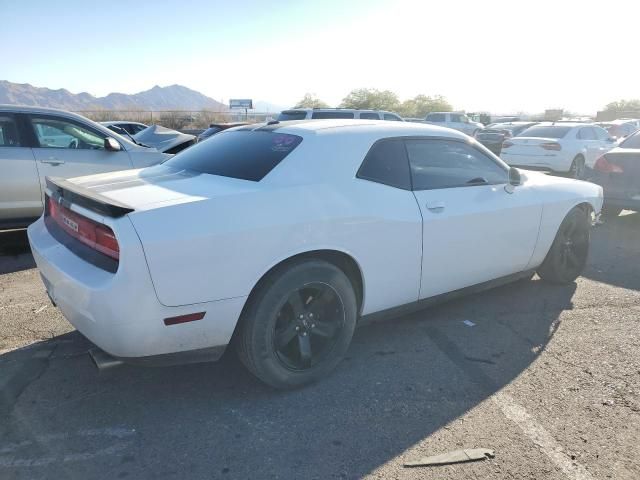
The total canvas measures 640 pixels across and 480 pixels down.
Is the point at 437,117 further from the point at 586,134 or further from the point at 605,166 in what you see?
the point at 605,166

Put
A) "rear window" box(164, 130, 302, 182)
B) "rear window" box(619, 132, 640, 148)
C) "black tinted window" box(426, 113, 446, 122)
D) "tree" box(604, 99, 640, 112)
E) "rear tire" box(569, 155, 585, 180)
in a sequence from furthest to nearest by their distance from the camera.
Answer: "tree" box(604, 99, 640, 112)
"black tinted window" box(426, 113, 446, 122)
"rear tire" box(569, 155, 585, 180)
"rear window" box(619, 132, 640, 148)
"rear window" box(164, 130, 302, 182)

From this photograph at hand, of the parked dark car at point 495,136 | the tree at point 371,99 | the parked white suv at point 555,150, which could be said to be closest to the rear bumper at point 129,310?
the parked white suv at point 555,150

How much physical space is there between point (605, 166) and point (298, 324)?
6476 millimetres

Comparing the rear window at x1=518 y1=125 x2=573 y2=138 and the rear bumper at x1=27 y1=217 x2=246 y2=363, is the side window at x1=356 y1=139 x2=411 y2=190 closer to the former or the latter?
the rear bumper at x1=27 y1=217 x2=246 y2=363

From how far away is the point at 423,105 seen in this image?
1971 inches

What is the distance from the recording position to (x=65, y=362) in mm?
3346

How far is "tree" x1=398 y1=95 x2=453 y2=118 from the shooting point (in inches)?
1896

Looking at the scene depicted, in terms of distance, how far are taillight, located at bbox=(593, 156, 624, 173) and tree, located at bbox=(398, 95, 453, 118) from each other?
41.5 metres

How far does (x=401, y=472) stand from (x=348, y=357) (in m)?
1.16

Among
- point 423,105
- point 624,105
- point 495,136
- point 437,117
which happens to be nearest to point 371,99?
point 423,105

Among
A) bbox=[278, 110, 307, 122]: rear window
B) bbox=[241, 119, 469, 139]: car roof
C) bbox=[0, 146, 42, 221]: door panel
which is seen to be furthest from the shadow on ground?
bbox=[278, 110, 307, 122]: rear window

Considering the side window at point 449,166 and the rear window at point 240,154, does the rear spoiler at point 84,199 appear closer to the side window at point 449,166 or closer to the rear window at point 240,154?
the rear window at point 240,154

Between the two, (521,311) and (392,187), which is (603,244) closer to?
(521,311)

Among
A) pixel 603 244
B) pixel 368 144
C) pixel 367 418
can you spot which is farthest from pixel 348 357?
pixel 603 244
